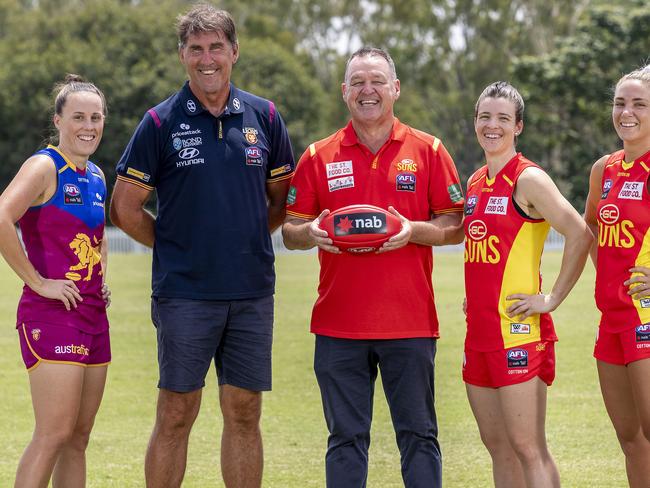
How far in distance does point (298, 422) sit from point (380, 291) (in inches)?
162

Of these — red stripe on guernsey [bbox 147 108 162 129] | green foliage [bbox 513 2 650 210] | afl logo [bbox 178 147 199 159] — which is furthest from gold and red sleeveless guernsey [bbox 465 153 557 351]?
green foliage [bbox 513 2 650 210]

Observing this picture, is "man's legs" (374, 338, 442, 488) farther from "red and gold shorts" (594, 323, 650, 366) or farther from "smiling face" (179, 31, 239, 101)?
"smiling face" (179, 31, 239, 101)

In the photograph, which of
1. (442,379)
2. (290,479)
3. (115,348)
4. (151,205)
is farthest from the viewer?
(151,205)

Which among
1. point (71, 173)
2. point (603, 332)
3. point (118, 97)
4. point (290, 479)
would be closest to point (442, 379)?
point (290, 479)

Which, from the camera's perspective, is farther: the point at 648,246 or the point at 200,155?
the point at 200,155

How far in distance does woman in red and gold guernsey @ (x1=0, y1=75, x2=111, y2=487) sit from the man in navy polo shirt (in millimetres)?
293

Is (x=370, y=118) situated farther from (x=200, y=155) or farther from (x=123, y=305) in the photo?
(x=123, y=305)

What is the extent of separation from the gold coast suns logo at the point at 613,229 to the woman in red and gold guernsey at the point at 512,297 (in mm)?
145

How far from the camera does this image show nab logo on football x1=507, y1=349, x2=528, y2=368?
530 cm

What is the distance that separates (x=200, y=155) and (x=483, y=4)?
4696 centimetres

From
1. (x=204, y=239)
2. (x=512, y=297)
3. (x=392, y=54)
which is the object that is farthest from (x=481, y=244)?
(x=392, y=54)

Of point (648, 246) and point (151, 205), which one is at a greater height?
point (151, 205)

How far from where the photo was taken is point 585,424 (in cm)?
909

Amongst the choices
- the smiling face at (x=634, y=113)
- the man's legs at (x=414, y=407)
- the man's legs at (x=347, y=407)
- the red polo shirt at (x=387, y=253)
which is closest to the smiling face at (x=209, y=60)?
the red polo shirt at (x=387, y=253)
